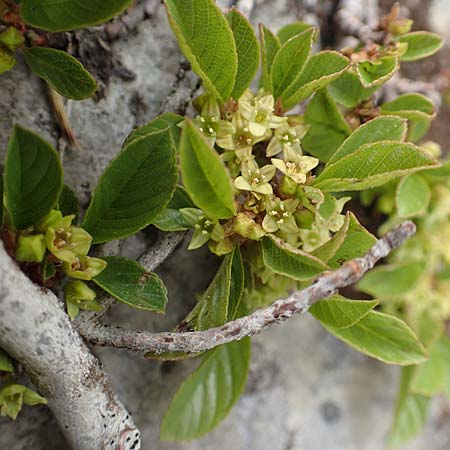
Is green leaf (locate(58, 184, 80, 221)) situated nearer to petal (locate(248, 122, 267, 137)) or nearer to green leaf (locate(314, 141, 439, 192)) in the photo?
petal (locate(248, 122, 267, 137))

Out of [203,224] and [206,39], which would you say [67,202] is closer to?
[203,224]

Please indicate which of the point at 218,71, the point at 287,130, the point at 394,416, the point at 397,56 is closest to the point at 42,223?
the point at 218,71

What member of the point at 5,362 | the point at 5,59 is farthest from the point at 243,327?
the point at 5,59

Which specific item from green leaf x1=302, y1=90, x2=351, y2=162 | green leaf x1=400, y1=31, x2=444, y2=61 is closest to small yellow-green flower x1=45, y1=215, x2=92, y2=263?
green leaf x1=302, y1=90, x2=351, y2=162

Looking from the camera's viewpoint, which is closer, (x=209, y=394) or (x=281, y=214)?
(x=281, y=214)

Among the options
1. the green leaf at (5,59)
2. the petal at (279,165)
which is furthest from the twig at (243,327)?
the green leaf at (5,59)

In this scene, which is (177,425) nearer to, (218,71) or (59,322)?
(59,322)

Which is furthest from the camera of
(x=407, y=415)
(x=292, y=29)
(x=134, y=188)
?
(x=407, y=415)

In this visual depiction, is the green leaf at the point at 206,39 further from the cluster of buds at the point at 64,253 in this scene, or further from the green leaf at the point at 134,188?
the cluster of buds at the point at 64,253
